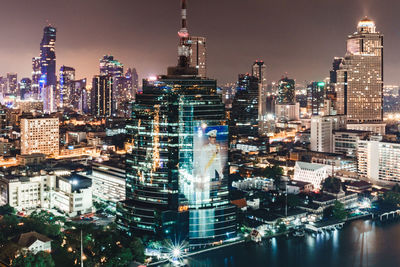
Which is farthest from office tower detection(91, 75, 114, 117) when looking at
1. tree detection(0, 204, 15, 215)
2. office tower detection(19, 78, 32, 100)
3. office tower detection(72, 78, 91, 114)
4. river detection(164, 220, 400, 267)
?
river detection(164, 220, 400, 267)

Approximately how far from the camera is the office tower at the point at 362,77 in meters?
42.6

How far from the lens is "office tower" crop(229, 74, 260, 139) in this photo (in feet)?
146

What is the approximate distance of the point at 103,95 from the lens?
212 feet

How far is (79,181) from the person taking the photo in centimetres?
Result: 2177

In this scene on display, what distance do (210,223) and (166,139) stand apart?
332 centimetres

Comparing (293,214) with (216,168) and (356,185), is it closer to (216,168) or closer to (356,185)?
(216,168)

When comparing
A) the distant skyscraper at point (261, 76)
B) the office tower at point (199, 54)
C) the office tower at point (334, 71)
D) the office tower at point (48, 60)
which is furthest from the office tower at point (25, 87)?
the office tower at point (334, 71)

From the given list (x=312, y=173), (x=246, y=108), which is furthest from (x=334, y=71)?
(x=312, y=173)

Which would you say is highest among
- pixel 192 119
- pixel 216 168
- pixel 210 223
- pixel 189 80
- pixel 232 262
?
pixel 189 80

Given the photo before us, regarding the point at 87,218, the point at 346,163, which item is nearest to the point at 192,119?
the point at 87,218

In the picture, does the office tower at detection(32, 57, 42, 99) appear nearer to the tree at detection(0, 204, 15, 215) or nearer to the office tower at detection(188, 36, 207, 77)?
the office tower at detection(188, 36, 207, 77)

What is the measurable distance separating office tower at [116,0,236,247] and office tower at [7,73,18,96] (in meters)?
70.4

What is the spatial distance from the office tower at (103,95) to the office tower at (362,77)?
103 feet

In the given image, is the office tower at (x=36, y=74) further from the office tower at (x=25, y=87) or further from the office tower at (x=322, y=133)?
the office tower at (x=322, y=133)
